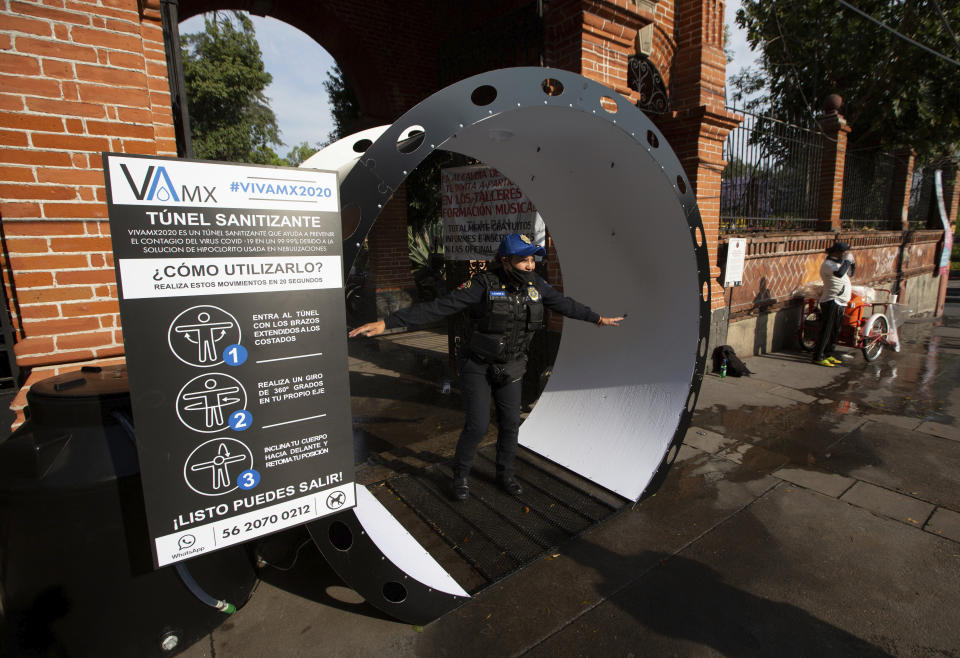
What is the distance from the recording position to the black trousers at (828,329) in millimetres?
7527

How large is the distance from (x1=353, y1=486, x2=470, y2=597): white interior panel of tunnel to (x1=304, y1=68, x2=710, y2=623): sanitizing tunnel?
0.04 ft

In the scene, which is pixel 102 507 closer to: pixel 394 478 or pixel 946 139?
pixel 394 478

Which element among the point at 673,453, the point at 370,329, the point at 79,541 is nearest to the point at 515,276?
the point at 370,329

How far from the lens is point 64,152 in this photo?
109 inches

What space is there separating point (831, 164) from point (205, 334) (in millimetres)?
11093

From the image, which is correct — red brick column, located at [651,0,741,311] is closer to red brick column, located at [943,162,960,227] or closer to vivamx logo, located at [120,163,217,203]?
vivamx logo, located at [120,163,217,203]

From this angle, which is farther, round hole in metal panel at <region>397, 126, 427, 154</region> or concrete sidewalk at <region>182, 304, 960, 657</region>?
concrete sidewalk at <region>182, 304, 960, 657</region>

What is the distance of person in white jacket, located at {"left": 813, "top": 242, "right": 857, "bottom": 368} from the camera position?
24.4ft

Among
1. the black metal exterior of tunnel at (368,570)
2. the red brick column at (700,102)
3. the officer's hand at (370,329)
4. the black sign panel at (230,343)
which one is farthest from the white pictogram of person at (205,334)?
the red brick column at (700,102)

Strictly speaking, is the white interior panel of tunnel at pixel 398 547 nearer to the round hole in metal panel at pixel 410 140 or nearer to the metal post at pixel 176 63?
the round hole in metal panel at pixel 410 140

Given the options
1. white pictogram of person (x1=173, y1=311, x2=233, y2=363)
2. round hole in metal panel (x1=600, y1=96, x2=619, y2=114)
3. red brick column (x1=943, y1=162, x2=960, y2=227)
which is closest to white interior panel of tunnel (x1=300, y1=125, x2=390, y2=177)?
round hole in metal panel (x1=600, y1=96, x2=619, y2=114)

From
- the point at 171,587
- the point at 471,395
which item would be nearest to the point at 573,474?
the point at 471,395

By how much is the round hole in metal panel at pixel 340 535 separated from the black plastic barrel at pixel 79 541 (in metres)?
0.66

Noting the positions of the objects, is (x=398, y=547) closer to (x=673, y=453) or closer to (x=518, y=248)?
(x=518, y=248)
